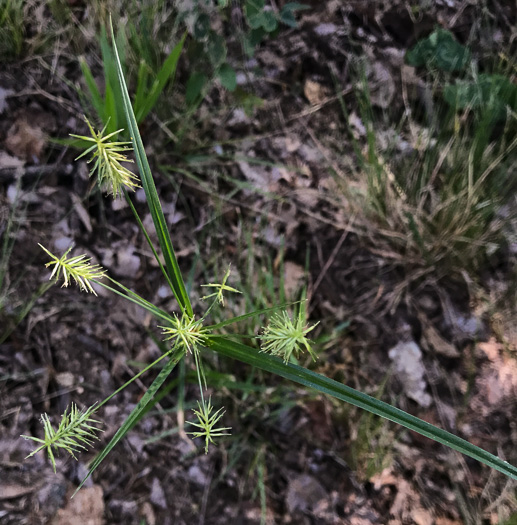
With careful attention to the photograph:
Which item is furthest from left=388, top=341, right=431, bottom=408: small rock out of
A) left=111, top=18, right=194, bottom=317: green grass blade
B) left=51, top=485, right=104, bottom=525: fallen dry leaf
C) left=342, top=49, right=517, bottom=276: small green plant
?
left=51, top=485, right=104, bottom=525: fallen dry leaf

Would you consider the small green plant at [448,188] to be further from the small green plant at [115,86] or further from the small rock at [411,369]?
the small green plant at [115,86]

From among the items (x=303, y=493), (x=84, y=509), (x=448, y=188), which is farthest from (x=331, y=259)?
(x=84, y=509)

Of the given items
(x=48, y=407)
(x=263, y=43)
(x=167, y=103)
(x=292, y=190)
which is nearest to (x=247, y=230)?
(x=292, y=190)

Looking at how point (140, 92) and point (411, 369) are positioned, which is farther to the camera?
point (411, 369)

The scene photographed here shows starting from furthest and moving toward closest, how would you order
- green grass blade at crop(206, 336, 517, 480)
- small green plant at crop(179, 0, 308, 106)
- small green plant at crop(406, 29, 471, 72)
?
small green plant at crop(406, 29, 471, 72), small green plant at crop(179, 0, 308, 106), green grass blade at crop(206, 336, 517, 480)

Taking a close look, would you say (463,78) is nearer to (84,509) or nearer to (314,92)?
(314,92)

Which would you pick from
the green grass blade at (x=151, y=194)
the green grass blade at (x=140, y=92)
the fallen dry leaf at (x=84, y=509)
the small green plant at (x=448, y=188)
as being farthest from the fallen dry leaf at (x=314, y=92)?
the fallen dry leaf at (x=84, y=509)

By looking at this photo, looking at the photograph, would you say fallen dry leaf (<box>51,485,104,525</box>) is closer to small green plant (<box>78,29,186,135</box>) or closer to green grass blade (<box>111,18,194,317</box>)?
green grass blade (<box>111,18,194,317</box>)

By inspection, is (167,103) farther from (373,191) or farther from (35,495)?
(35,495)
